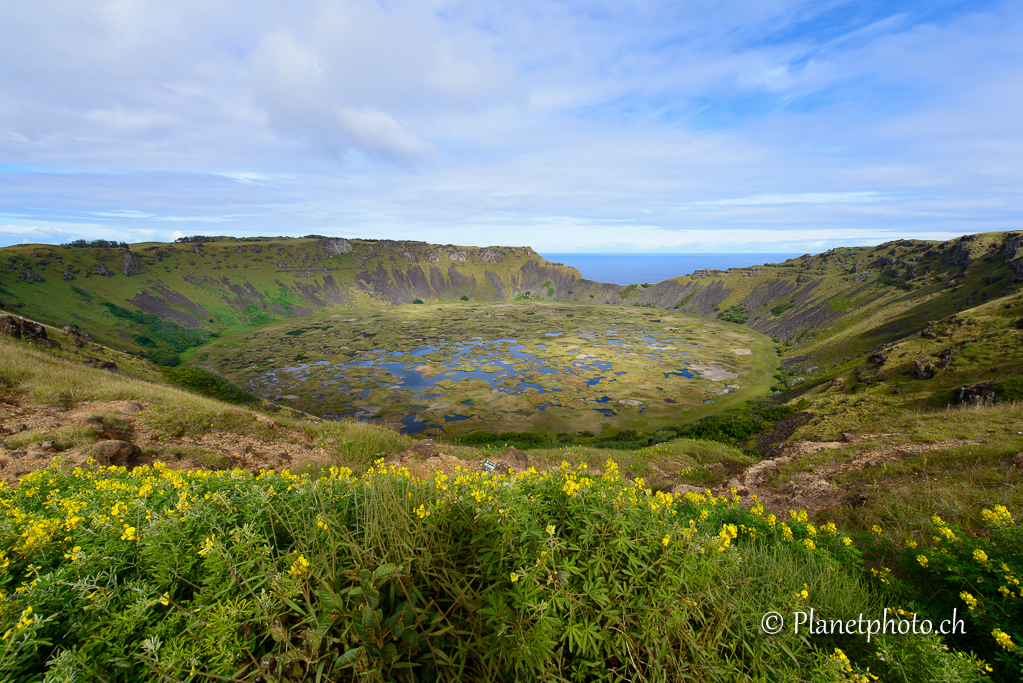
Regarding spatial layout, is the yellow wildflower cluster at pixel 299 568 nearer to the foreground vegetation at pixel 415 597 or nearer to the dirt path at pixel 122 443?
the foreground vegetation at pixel 415 597

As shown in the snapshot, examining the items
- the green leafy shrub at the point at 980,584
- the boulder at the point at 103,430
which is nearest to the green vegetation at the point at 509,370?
the boulder at the point at 103,430

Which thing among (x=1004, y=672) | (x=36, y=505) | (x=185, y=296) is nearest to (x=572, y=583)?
(x=1004, y=672)

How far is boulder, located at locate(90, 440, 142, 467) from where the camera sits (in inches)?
409

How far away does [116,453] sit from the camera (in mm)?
10852

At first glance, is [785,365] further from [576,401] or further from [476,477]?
[476,477]

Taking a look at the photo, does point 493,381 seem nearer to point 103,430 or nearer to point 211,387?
point 211,387

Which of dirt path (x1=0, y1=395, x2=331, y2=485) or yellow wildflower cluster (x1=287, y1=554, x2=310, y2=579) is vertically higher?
yellow wildflower cluster (x1=287, y1=554, x2=310, y2=579)

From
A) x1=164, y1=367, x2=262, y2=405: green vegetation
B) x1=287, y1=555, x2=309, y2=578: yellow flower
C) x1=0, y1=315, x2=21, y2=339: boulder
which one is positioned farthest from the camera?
x1=164, y1=367, x2=262, y2=405: green vegetation

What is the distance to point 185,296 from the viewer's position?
11262 centimetres

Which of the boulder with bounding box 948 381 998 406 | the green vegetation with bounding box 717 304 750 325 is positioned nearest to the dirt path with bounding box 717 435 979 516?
the boulder with bounding box 948 381 998 406

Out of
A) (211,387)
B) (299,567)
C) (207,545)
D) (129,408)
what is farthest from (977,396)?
(211,387)

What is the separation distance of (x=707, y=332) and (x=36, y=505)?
114211 mm

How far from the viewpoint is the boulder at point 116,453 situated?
10.4 m

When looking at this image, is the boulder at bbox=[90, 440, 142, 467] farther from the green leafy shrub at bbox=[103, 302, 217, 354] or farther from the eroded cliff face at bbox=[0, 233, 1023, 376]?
the green leafy shrub at bbox=[103, 302, 217, 354]
